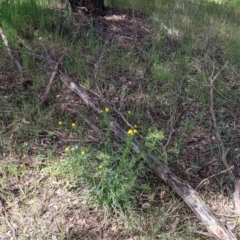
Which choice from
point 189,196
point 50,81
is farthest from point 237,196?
point 50,81

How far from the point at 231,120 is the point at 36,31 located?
2.41 meters

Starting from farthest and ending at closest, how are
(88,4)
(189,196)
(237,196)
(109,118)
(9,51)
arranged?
(88,4) < (9,51) < (109,118) < (237,196) < (189,196)

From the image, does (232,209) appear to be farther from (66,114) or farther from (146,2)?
(146,2)

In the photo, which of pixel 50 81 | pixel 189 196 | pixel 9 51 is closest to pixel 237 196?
pixel 189 196

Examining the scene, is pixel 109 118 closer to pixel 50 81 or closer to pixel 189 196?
pixel 50 81

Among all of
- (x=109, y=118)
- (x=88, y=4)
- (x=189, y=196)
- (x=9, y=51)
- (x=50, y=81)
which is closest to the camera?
(x=189, y=196)

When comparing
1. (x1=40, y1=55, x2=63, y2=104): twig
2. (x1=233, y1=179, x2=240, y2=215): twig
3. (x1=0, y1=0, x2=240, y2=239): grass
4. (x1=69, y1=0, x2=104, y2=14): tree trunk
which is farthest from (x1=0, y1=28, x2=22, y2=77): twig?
(x1=233, y1=179, x2=240, y2=215): twig

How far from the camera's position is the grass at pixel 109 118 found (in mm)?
2436

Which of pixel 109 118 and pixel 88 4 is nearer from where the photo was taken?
pixel 109 118

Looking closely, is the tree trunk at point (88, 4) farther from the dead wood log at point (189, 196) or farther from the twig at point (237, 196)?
the twig at point (237, 196)

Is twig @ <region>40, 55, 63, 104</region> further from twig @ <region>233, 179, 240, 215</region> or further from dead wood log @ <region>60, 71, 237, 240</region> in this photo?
twig @ <region>233, 179, 240, 215</region>

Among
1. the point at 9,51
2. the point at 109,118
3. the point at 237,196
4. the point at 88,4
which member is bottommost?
the point at 237,196

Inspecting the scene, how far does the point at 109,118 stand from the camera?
3121mm

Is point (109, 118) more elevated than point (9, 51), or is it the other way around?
point (9, 51)
